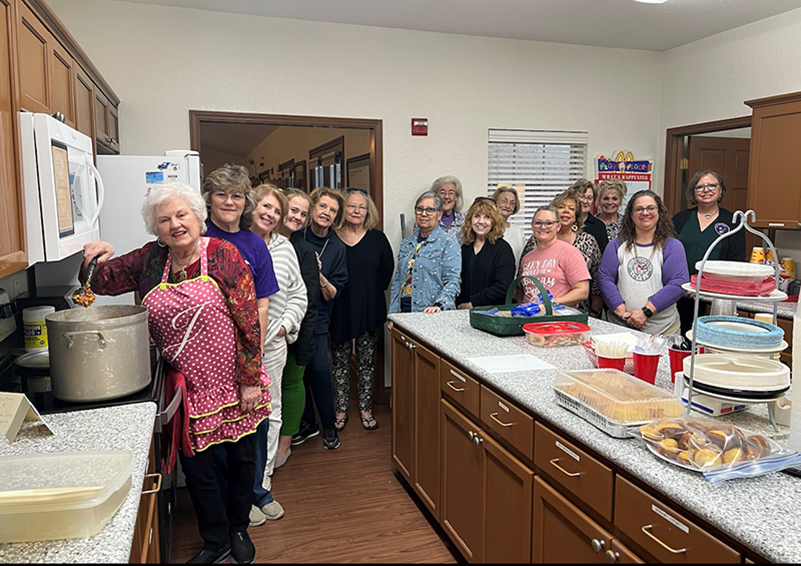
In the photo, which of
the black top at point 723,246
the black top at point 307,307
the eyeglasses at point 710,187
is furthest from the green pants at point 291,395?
the eyeglasses at point 710,187

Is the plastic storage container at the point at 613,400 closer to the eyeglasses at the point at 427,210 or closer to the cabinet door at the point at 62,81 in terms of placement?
the cabinet door at the point at 62,81

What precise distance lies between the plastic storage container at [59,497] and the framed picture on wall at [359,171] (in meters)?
4.33

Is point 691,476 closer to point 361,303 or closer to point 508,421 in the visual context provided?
point 508,421

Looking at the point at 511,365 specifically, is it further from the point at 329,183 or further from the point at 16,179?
the point at 329,183

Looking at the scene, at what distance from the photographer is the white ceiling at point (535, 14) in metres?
3.81

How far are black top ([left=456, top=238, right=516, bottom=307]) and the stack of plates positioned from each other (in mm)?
2113

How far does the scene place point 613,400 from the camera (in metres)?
1.57

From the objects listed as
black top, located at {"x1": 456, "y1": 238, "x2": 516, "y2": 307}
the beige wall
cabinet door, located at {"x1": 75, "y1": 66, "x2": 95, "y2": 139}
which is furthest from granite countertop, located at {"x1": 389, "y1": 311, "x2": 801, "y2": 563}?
the beige wall

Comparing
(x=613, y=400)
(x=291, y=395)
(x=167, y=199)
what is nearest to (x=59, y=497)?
(x=167, y=199)

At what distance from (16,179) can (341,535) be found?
189 cm

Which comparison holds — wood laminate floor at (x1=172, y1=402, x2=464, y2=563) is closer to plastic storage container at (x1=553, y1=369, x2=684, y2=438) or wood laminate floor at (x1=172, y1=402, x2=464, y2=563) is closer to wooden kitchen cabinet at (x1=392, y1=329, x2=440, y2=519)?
wooden kitchen cabinet at (x1=392, y1=329, x2=440, y2=519)

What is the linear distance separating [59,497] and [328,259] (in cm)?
270

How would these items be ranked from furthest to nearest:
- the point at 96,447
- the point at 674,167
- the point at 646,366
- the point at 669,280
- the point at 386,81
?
the point at 674,167 → the point at 386,81 → the point at 669,280 → the point at 646,366 → the point at 96,447

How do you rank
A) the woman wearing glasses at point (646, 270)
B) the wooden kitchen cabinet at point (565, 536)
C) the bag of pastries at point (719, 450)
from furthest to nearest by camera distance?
the woman wearing glasses at point (646, 270) < the wooden kitchen cabinet at point (565, 536) < the bag of pastries at point (719, 450)
